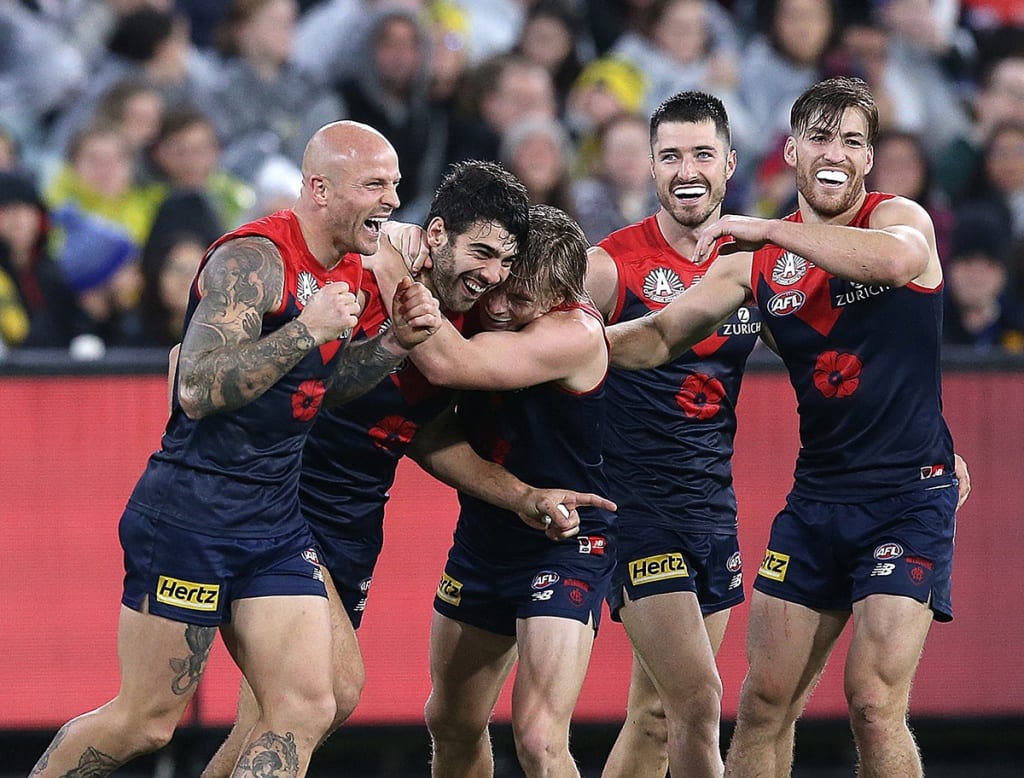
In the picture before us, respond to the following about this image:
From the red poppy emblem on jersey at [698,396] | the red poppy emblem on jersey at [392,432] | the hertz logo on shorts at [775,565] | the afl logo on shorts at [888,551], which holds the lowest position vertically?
the hertz logo on shorts at [775,565]

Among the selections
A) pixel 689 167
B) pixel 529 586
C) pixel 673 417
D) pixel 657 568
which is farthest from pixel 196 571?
pixel 689 167

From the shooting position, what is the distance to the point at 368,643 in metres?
8.51

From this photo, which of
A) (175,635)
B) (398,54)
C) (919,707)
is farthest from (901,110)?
(175,635)

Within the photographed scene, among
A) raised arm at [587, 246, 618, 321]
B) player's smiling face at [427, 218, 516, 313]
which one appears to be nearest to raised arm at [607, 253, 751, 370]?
raised arm at [587, 246, 618, 321]

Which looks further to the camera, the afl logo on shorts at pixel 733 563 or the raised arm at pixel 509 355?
the afl logo on shorts at pixel 733 563

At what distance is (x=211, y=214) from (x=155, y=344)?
1011 millimetres

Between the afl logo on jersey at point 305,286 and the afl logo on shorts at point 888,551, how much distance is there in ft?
7.56

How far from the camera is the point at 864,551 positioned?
244 inches

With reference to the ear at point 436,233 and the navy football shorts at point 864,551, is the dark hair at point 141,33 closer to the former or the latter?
the ear at point 436,233

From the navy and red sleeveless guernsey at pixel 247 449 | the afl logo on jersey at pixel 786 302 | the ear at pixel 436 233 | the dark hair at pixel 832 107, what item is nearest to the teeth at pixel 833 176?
the dark hair at pixel 832 107

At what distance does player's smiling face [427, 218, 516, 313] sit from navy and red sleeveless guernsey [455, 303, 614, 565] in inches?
13.0

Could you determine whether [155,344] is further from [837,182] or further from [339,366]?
[837,182]

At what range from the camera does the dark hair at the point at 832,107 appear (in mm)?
6230

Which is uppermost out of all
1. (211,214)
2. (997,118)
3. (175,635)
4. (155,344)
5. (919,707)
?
(997,118)
